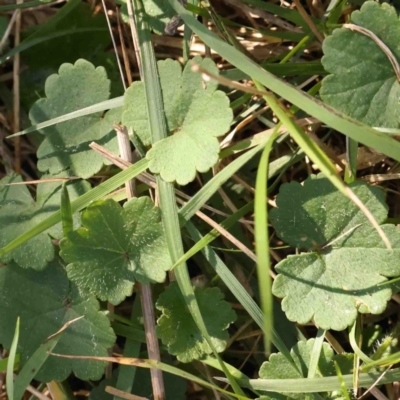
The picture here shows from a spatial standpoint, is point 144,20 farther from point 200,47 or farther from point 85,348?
point 85,348

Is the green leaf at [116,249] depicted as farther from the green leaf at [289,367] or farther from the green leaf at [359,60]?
the green leaf at [359,60]

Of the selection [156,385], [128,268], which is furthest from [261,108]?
[156,385]

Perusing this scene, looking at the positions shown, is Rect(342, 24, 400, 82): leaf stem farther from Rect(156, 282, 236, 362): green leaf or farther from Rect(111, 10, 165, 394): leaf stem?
Rect(156, 282, 236, 362): green leaf

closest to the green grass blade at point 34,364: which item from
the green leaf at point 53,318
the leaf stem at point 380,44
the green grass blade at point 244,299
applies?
the green leaf at point 53,318

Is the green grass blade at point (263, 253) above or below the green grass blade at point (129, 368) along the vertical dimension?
above

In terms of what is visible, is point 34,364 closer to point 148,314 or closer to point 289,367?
point 148,314

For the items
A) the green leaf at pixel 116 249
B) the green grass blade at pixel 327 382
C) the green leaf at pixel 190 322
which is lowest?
the green grass blade at pixel 327 382

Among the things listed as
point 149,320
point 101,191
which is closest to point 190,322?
point 149,320
